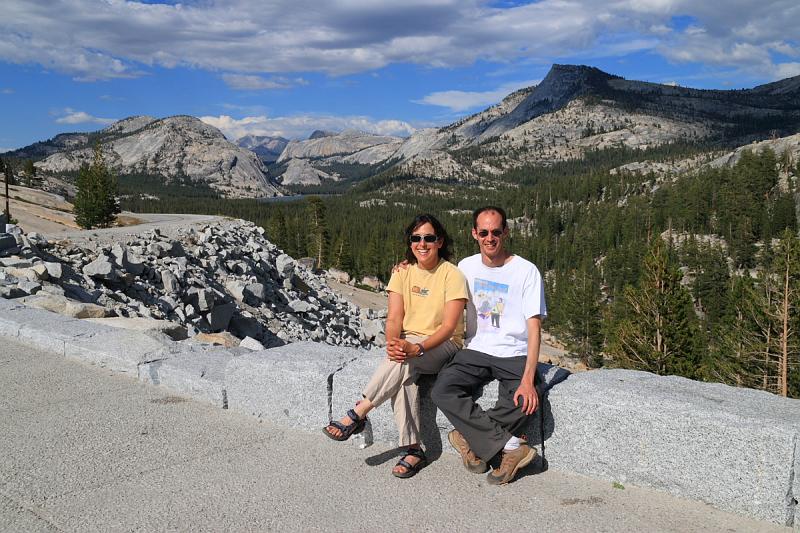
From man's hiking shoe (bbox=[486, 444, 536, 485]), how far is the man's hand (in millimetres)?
344

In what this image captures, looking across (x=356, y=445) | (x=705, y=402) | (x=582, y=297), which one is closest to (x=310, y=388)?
(x=356, y=445)

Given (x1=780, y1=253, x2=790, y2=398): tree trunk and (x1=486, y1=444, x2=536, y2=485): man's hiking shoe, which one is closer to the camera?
(x1=486, y1=444, x2=536, y2=485): man's hiking shoe

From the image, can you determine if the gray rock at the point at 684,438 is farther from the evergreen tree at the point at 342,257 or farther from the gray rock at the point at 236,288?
the evergreen tree at the point at 342,257

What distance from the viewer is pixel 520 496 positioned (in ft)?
15.8

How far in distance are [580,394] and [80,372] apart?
6870 mm

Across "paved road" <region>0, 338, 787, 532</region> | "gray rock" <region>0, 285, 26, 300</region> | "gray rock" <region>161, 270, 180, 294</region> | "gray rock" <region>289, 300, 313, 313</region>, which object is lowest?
"gray rock" <region>289, 300, 313, 313</region>

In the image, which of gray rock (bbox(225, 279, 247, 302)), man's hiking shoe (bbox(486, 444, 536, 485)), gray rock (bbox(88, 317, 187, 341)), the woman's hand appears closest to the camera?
man's hiking shoe (bbox(486, 444, 536, 485))

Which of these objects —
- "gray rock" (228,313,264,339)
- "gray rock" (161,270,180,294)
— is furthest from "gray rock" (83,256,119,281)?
"gray rock" (228,313,264,339)

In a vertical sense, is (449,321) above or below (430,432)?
above

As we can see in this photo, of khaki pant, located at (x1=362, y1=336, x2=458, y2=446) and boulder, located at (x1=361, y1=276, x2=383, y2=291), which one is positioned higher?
khaki pant, located at (x1=362, y1=336, x2=458, y2=446)

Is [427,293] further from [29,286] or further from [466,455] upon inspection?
[29,286]

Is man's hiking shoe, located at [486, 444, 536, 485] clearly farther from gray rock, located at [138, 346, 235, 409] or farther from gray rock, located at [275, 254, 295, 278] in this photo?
gray rock, located at [275, 254, 295, 278]

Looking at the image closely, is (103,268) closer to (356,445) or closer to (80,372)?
(80,372)

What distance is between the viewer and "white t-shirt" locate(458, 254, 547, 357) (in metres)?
5.43
